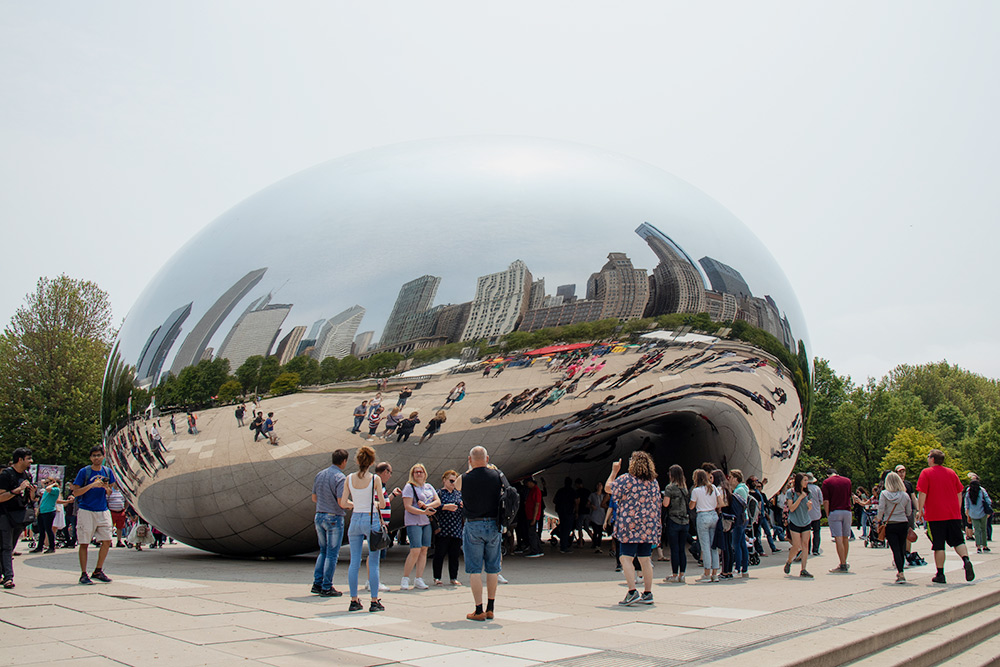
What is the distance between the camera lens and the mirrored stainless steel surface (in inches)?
352

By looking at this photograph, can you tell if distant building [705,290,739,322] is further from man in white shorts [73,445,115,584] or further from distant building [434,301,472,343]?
man in white shorts [73,445,115,584]

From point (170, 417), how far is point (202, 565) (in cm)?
203

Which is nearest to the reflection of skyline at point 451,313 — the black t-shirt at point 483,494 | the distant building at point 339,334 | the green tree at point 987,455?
the distant building at point 339,334

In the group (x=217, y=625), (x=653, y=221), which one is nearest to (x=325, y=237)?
(x=653, y=221)

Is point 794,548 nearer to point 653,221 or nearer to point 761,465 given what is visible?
point 761,465

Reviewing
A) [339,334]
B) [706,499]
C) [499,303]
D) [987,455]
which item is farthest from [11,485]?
[987,455]

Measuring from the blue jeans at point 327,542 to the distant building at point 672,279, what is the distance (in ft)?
15.0

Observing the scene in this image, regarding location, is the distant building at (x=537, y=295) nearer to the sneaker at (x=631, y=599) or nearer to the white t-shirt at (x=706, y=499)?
the white t-shirt at (x=706, y=499)

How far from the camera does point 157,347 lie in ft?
31.8

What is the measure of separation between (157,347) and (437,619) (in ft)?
18.6

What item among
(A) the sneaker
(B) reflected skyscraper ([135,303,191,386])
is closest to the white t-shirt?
(A) the sneaker

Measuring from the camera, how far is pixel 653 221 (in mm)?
10117

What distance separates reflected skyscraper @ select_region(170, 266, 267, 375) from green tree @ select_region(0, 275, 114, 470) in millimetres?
23730

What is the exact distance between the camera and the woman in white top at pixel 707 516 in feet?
29.0
